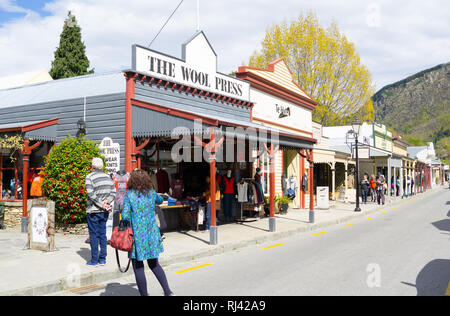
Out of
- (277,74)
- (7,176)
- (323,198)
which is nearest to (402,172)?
(323,198)

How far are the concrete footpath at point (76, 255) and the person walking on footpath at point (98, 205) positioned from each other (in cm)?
42

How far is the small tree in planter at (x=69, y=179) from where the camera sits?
11.7 m

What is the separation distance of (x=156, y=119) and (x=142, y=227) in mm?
6464

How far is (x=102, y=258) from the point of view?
8188mm

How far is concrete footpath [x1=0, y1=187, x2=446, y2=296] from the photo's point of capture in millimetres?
6801

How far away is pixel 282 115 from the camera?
824 inches

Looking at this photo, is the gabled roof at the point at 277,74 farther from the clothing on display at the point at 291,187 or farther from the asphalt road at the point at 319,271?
the asphalt road at the point at 319,271

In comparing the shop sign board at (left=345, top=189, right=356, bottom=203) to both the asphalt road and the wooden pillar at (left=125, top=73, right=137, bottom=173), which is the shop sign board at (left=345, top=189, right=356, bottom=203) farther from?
the wooden pillar at (left=125, top=73, right=137, bottom=173)

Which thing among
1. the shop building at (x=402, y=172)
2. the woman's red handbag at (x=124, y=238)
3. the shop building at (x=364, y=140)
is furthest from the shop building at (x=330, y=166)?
the woman's red handbag at (x=124, y=238)

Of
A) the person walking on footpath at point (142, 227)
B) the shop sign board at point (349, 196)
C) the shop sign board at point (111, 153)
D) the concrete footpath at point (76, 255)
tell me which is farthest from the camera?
the shop sign board at point (349, 196)

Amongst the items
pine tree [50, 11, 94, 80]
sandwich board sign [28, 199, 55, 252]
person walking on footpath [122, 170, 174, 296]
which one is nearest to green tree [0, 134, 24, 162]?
sandwich board sign [28, 199, 55, 252]

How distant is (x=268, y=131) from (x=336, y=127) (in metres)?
30.1

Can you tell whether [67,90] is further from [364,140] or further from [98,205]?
[364,140]

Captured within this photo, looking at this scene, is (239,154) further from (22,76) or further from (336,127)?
(336,127)
